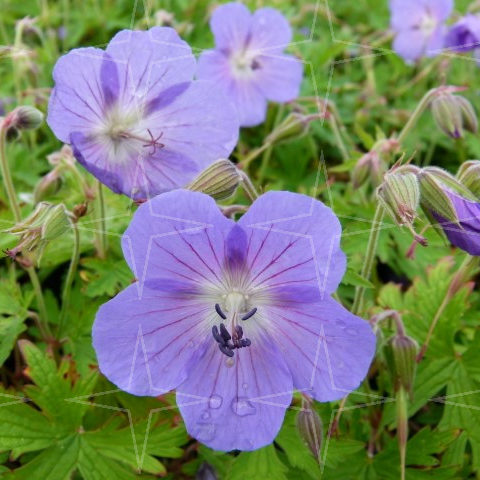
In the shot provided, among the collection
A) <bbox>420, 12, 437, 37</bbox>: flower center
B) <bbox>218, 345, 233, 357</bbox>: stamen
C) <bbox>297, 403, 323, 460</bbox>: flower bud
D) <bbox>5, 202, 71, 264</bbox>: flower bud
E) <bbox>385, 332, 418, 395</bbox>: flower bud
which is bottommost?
<bbox>297, 403, 323, 460</bbox>: flower bud

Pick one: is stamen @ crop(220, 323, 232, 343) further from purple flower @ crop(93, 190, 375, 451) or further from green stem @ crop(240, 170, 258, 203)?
green stem @ crop(240, 170, 258, 203)

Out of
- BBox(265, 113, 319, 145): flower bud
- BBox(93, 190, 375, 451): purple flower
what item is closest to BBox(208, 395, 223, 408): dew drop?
BBox(93, 190, 375, 451): purple flower

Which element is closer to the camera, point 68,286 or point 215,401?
point 215,401

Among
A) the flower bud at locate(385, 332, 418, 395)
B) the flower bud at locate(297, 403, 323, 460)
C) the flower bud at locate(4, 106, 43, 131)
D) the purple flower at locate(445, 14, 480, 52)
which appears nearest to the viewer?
the flower bud at locate(297, 403, 323, 460)

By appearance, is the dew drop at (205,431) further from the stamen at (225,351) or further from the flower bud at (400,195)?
the flower bud at (400,195)

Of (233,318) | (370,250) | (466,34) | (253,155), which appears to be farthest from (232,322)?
(466,34)

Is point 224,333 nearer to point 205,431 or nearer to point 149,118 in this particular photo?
point 205,431

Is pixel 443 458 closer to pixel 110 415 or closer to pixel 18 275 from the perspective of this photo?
pixel 110 415
